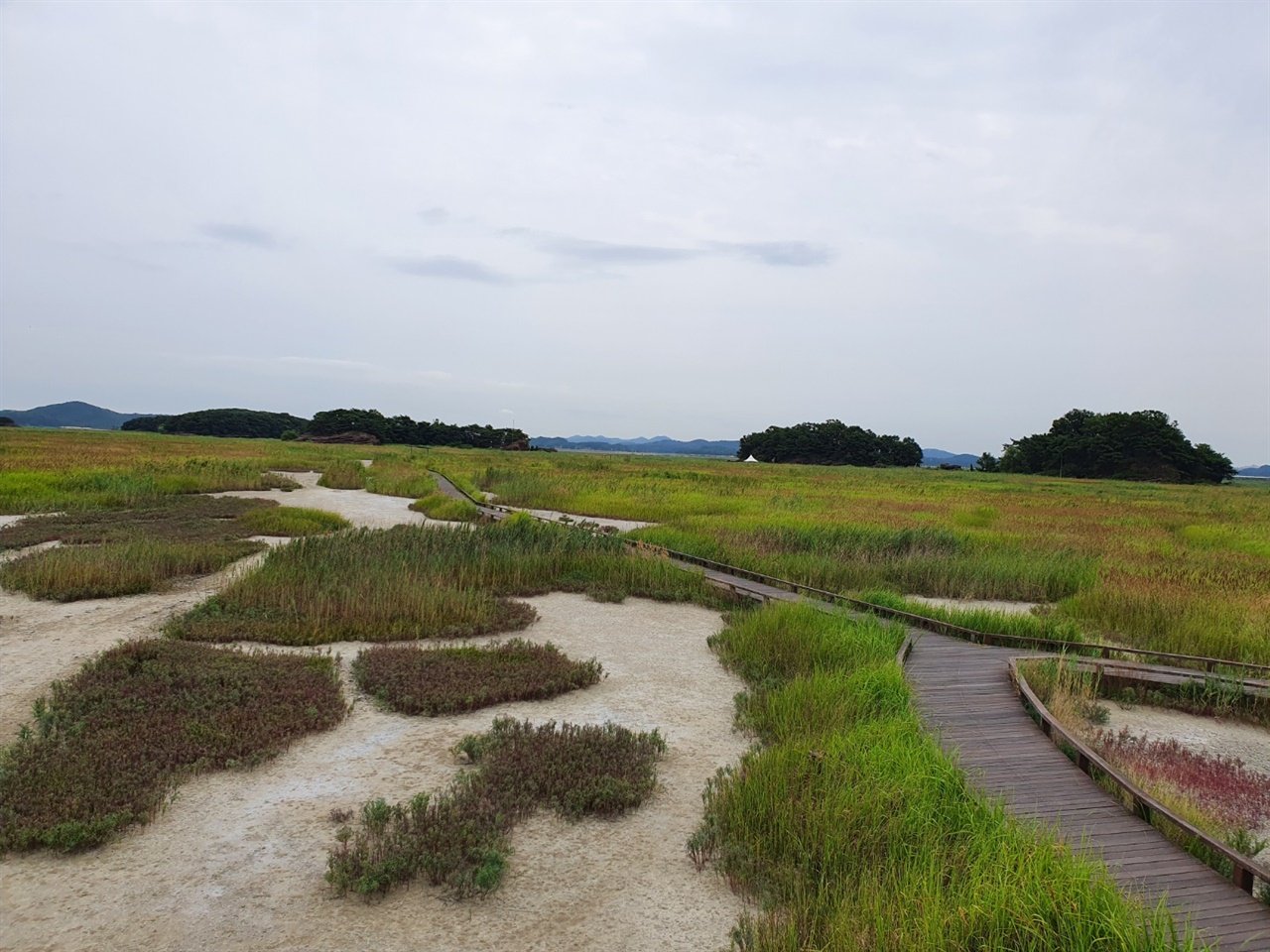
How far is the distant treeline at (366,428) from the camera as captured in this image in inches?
4545

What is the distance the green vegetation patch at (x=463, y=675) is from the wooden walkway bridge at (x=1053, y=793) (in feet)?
12.7

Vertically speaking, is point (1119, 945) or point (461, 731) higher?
point (1119, 945)

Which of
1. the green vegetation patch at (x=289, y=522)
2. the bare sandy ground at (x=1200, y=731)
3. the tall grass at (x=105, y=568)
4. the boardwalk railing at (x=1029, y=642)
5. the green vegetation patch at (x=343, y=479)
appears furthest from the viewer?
the green vegetation patch at (x=343, y=479)

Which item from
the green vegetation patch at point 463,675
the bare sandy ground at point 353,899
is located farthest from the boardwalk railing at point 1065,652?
the green vegetation patch at point 463,675

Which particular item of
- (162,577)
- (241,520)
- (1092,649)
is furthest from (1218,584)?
(241,520)

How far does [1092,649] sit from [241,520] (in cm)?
1899

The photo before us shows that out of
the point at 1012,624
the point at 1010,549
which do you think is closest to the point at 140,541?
the point at 1012,624

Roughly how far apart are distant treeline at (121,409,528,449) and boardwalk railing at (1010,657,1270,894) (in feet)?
341

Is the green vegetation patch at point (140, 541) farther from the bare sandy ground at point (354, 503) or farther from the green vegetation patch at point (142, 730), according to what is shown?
the green vegetation patch at point (142, 730)

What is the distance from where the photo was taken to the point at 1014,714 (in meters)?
7.29

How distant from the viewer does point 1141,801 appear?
17.3 ft

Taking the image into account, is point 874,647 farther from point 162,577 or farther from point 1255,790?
point 162,577

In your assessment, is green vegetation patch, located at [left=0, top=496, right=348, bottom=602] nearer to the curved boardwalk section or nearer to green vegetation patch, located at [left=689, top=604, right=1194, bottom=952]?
green vegetation patch, located at [left=689, top=604, right=1194, bottom=952]

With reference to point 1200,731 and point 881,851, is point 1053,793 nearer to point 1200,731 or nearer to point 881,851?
point 881,851
